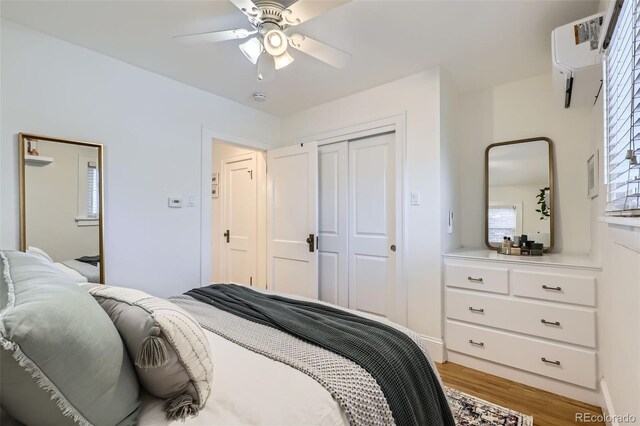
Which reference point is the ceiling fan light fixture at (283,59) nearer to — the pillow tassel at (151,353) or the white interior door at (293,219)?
the white interior door at (293,219)

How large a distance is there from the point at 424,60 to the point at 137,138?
248 centimetres

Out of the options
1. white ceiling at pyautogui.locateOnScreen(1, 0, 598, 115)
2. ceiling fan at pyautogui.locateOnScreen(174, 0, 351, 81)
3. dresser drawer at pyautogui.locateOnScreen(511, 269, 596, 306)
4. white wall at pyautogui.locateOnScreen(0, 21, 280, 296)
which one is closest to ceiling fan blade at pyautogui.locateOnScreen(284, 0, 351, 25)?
ceiling fan at pyautogui.locateOnScreen(174, 0, 351, 81)

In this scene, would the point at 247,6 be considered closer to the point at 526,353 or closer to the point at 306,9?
the point at 306,9

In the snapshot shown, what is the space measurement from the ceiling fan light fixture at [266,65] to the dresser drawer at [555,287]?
7.33ft

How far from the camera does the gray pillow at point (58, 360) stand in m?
0.57

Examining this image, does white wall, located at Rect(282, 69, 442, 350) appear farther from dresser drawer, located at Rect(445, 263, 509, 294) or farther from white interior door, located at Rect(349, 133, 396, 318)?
white interior door, located at Rect(349, 133, 396, 318)

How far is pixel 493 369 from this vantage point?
2334 millimetres

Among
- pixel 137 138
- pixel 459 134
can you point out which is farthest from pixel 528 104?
pixel 137 138

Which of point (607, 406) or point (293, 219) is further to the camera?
point (293, 219)

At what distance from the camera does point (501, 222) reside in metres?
2.87

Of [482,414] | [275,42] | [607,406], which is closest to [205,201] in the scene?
[275,42]

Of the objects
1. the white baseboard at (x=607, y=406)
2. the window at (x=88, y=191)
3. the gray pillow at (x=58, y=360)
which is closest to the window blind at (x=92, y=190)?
the window at (x=88, y=191)

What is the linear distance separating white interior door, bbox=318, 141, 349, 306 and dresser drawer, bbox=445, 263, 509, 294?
42.9 inches

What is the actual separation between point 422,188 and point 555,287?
3.87 feet
